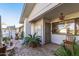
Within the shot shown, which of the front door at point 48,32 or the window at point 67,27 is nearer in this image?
the window at point 67,27

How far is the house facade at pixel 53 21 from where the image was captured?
16.4 feet

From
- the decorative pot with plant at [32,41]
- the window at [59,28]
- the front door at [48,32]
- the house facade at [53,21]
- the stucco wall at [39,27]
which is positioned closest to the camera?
the house facade at [53,21]

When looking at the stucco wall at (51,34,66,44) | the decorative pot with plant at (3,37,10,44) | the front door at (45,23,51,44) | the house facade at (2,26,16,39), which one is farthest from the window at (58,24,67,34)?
the decorative pot with plant at (3,37,10,44)

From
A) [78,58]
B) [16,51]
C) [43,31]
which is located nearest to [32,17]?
[43,31]

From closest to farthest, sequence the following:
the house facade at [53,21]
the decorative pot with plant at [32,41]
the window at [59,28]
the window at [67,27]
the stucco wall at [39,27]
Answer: the house facade at [53,21] → the decorative pot with plant at [32,41] → the window at [67,27] → the window at [59,28] → the stucco wall at [39,27]

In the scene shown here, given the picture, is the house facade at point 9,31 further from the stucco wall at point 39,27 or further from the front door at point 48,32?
the stucco wall at point 39,27

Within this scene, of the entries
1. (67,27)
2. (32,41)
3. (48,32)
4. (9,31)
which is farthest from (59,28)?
(9,31)

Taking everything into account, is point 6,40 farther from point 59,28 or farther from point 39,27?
point 39,27

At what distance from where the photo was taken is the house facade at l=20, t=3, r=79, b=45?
500cm

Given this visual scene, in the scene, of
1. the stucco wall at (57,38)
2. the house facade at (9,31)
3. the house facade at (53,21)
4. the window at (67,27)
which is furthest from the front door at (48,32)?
→ the house facade at (9,31)

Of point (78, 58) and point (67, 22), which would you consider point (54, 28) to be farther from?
point (78, 58)

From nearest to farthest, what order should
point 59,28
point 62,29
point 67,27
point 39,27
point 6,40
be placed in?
point 6,40, point 67,27, point 62,29, point 59,28, point 39,27

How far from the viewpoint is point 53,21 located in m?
5.85

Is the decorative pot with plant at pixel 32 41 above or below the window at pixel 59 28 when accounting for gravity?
below
